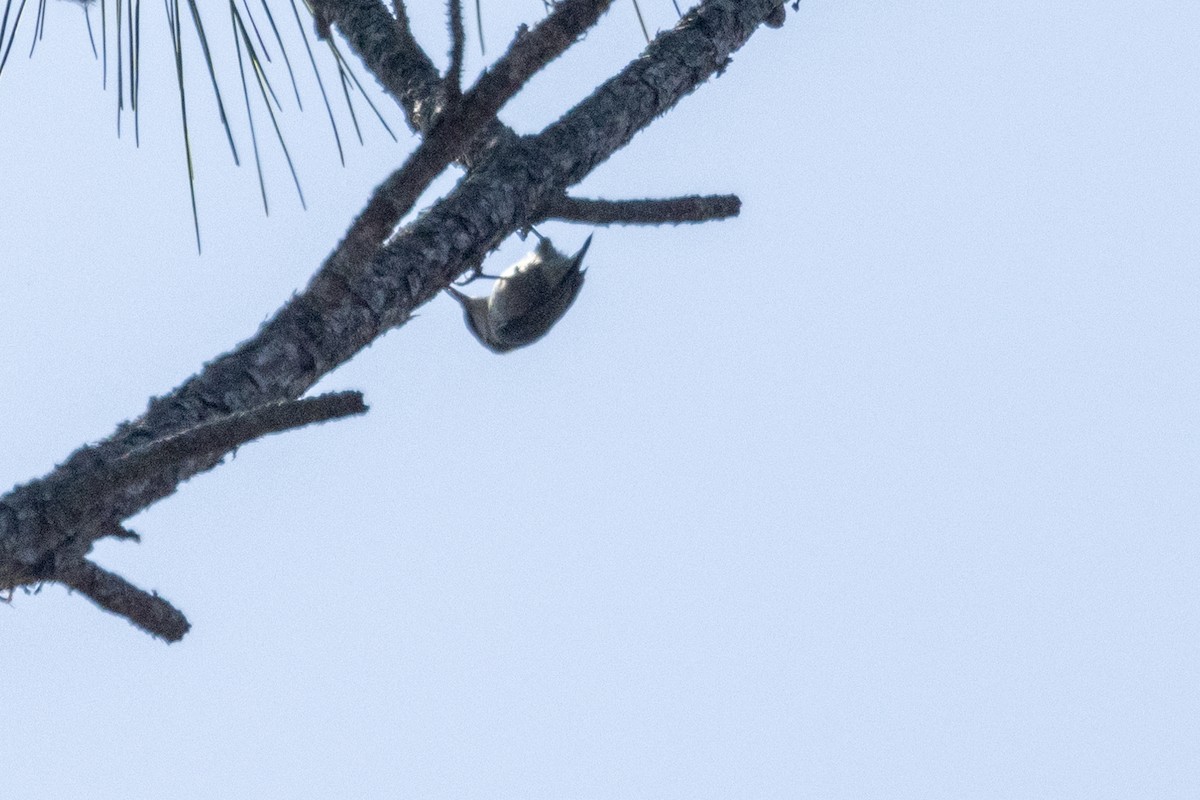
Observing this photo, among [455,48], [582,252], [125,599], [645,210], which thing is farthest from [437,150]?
[582,252]

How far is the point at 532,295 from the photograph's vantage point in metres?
5.46

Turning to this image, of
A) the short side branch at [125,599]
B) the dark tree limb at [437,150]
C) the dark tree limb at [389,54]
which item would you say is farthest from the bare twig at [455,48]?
the dark tree limb at [389,54]

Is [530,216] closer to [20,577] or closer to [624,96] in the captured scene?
[624,96]

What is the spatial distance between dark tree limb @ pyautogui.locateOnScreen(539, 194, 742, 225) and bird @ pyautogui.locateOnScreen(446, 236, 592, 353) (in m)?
2.78

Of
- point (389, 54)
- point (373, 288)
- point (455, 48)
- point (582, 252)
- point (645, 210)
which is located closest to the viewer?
point (455, 48)

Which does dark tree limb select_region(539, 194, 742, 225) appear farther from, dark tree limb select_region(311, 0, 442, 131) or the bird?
the bird

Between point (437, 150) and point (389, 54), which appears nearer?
point (437, 150)

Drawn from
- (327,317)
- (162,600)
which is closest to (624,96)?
(327,317)

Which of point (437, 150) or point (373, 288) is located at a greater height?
point (373, 288)

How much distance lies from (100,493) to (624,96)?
50.1 inches

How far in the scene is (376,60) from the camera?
2602 mm

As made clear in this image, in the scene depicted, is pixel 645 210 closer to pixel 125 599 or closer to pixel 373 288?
pixel 373 288

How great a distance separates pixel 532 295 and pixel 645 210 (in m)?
3.27

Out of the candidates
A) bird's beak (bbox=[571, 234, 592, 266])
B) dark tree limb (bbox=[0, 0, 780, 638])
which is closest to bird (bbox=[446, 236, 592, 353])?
bird's beak (bbox=[571, 234, 592, 266])
